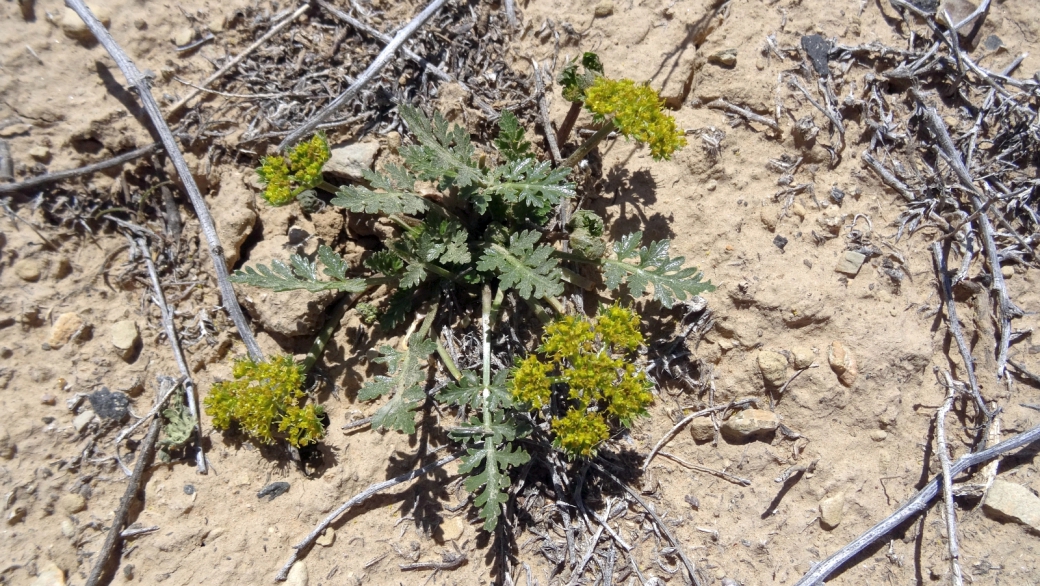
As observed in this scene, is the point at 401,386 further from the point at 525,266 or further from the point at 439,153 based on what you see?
the point at 439,153

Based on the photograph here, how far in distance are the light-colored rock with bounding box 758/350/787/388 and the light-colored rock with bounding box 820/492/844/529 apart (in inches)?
29.6

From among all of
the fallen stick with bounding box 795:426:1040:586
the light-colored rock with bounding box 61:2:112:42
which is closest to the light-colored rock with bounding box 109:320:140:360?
the light-colored rock with bounding box 61:2:112:42

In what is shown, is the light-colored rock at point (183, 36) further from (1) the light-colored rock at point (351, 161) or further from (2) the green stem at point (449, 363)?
(2) the green stem at point (449, 363)

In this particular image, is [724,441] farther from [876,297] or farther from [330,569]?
[330,569]

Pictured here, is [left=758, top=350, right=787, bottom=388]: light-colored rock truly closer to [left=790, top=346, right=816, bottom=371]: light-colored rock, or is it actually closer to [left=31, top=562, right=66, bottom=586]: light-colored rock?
[left=790, top=346, right=816, bottom=371]: light-colored rock

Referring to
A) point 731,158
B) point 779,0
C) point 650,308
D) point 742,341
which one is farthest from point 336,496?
point 779,0

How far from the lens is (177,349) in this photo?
383 cm

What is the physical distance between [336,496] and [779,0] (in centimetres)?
452

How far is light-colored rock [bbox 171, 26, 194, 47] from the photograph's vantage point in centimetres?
411

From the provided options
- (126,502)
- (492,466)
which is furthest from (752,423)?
(126,502)

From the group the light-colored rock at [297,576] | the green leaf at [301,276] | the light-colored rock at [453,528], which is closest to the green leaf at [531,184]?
the green leaf at [301,276]

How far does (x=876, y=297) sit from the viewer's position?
3.71 meters

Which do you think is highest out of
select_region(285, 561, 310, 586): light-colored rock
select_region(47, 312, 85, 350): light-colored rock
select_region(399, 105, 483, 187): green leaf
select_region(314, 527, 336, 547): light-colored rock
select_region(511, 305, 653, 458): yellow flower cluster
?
select_region(399, 105, 483, 187): green leaf

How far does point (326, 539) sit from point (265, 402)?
97 centimetres
